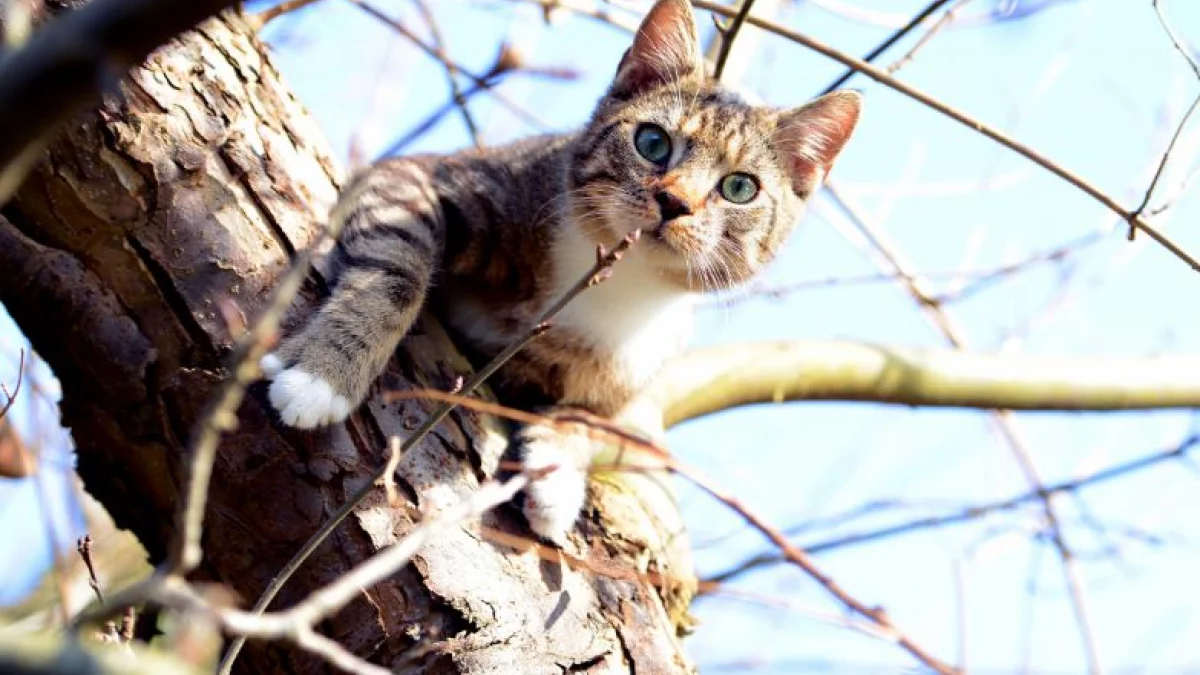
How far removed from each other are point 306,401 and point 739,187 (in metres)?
1.77

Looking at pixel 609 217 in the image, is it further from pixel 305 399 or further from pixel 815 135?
pixel 305 399

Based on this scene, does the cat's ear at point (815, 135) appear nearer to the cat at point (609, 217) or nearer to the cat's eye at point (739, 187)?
the cat at point (609, 217)

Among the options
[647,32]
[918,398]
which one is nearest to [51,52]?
[647,32]

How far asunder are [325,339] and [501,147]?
142 centimetres

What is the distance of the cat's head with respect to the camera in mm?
3705

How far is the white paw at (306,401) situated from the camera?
9.34ft

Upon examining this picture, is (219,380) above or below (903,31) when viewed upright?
below

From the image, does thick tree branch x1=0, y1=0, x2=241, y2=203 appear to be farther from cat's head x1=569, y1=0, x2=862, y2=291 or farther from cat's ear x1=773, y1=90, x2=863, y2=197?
cat's ear x1=773, y1=90, x2=863, y2=197

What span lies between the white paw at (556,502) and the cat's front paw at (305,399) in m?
0.54

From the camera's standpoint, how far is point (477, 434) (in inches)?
127

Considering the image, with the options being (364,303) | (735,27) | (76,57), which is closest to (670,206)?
(735,27)

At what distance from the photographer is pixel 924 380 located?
4.26m

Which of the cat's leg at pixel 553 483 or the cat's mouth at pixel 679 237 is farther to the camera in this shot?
the cat's mouth at pixel 679 237

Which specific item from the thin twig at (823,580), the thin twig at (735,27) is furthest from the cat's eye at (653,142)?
the thin twig at (823,580)
